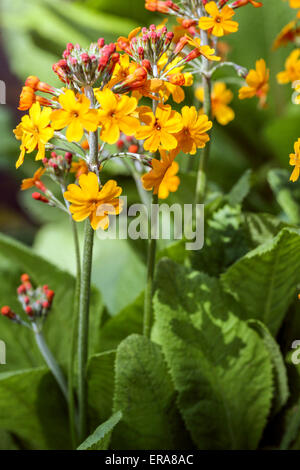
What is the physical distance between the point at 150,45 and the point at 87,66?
5cm

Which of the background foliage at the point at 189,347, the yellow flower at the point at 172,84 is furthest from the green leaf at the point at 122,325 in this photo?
the yellow flower at the point at 172,84

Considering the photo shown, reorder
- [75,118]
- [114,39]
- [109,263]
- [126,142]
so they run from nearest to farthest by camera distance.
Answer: [75,118] → [126,142] → [109,263] → [114,39]

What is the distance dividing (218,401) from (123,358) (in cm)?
12

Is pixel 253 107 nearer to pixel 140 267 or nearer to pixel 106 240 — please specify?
pixel 106 240

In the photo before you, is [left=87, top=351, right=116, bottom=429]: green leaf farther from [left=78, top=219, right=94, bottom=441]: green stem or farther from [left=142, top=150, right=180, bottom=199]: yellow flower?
[left=142, top=150, right=180, bottom=199]: yellow flower

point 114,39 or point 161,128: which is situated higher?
point 114,39

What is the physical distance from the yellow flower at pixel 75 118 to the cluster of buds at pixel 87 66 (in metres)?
0.03

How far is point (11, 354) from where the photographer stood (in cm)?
60

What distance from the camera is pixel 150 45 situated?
0.39 m

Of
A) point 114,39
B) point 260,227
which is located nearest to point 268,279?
point 260,227

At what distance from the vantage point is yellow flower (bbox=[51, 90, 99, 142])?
339 mm

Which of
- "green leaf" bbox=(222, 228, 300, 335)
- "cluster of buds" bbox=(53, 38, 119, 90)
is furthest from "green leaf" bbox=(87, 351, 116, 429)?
"cluster of buds" bbox=(53, 38, 119, 90)

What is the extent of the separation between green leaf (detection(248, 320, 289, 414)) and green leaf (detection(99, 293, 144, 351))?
11 cm

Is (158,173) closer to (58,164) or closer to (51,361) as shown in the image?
(58,164)
